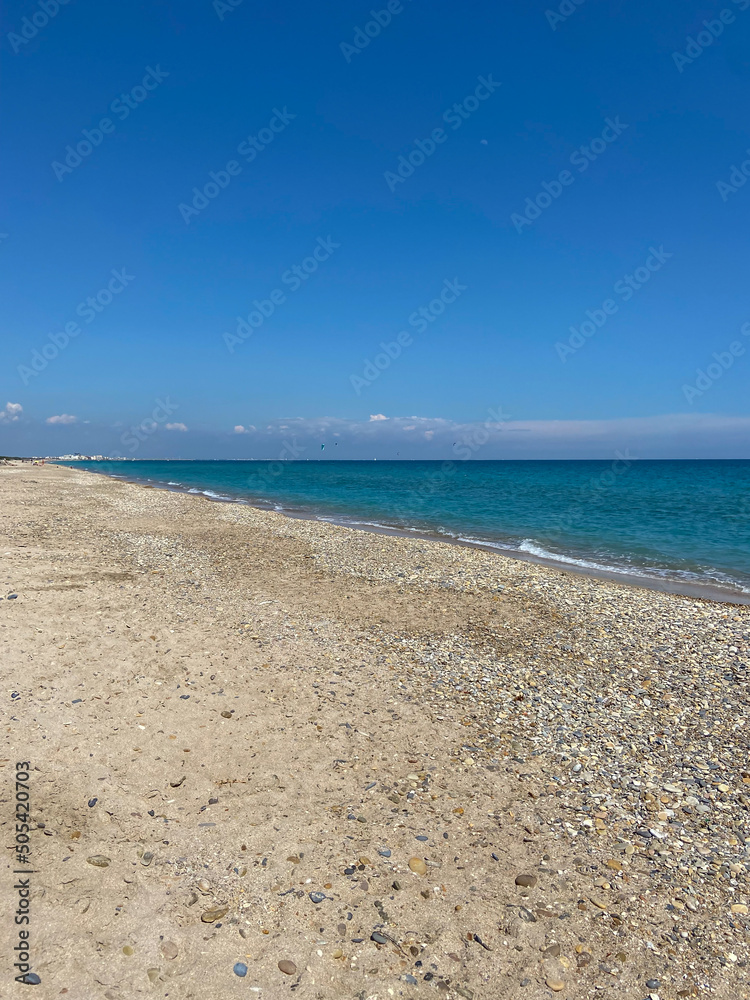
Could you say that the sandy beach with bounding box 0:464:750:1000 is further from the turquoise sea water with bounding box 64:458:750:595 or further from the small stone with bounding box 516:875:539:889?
the turquoise sea water with bounding box 64:458:750:595

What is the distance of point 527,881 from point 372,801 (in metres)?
1.95

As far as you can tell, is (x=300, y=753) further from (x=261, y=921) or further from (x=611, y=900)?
(x=611, y=900)

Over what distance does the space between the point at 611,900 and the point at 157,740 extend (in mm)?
5826

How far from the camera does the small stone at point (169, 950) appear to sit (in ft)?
14.3

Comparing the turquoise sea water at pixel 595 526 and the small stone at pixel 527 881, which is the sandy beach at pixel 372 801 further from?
the turquoise sea water at pixel 595 526

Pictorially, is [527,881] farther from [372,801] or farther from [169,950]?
[169,950]

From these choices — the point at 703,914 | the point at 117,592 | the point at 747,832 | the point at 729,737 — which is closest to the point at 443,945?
the point at 703,914

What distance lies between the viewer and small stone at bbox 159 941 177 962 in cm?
436

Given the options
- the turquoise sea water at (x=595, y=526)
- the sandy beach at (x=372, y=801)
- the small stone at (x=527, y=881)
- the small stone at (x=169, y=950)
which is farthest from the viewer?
the turquoise sea water at (x=595, y=526)

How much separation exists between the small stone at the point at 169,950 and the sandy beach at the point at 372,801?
0.13 feet

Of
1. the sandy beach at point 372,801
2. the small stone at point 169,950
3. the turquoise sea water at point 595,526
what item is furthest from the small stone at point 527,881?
the turquoise sea water at point 595,526

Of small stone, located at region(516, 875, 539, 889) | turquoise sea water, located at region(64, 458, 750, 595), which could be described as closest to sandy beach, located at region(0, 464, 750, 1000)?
small stone, located at region(516, 875, 539, 889)

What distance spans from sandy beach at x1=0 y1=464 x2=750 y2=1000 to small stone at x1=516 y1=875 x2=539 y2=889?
29 millimetres

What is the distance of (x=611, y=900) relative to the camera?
202 inches
